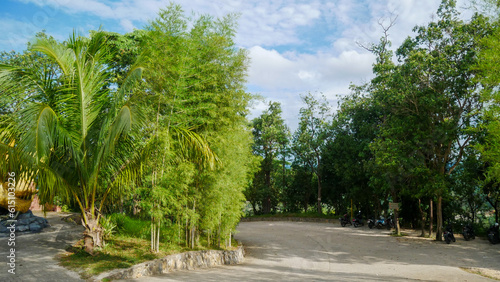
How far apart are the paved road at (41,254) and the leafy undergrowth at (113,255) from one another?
0.21m

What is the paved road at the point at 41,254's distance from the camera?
16.6 ft

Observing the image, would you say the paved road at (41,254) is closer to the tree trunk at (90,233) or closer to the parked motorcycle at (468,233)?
the tree trunk at (90,233)

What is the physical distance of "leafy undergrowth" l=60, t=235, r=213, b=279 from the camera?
5697 mm

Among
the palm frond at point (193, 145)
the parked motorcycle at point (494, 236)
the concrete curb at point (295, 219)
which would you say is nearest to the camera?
the palm frond at point (193, 145)

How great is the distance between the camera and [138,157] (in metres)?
6.65

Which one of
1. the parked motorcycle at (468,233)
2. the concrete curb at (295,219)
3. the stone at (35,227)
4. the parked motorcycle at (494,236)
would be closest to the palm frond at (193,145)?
the stone at (35,227)

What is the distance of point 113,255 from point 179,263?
55.8 inches

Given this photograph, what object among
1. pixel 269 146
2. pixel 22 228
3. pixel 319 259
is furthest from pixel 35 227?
pixel 269 146

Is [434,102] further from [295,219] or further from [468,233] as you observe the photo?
[295,219]

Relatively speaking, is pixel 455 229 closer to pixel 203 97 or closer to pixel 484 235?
pixel 484 235

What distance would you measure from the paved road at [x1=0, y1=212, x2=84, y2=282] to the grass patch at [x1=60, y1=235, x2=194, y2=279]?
22 centimetres

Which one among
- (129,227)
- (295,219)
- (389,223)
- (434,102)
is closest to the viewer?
(129,227)

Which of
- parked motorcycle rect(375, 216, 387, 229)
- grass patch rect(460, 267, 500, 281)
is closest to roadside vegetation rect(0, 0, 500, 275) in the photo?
grass patch rect(460, 267, 500, 281)

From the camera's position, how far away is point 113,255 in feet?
21.7
